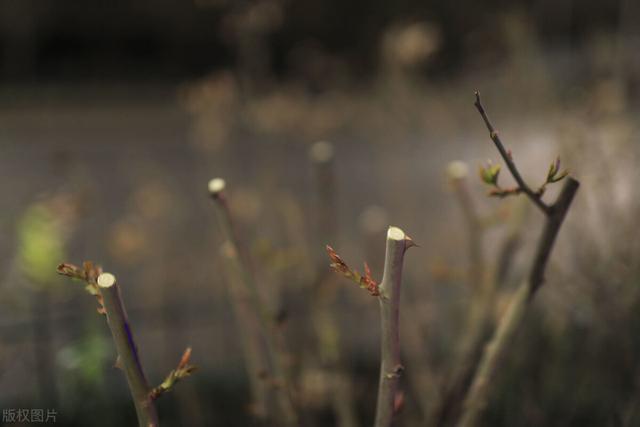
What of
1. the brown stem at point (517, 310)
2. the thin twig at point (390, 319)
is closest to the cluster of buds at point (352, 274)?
the thin twig at point (390, 319)

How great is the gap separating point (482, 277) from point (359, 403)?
0.30 m

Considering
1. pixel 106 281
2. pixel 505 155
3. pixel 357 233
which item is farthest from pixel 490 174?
pixel 357 233

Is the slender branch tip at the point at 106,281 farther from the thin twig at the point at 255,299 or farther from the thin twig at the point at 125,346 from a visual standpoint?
the thin twig at the point at 255,299

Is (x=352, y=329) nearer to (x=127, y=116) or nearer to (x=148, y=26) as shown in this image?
(x=148, y=26)

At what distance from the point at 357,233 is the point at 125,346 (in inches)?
67.8

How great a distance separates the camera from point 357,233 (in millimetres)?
2002

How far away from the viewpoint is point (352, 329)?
125 centimetres

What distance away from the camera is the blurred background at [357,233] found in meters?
0.61

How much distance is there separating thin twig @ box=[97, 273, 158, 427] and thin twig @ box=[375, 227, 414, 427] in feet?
0.37

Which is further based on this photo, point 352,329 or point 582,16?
point 582,16

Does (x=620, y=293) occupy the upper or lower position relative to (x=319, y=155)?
lower

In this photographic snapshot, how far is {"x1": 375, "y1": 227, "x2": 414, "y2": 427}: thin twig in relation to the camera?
0.91 feet

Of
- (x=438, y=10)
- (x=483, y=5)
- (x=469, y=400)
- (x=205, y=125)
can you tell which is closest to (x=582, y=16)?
(x=483, y=5)

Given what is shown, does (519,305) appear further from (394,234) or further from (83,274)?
(83,274)
